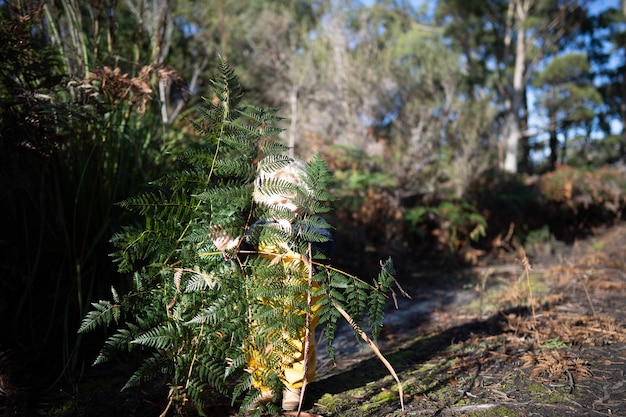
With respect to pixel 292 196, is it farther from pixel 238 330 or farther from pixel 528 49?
pixel 528 49

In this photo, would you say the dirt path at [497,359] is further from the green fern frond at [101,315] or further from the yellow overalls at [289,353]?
the green fern frond at [101,315]

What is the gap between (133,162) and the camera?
2.81 metres

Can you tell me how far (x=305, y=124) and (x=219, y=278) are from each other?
8.10 metres

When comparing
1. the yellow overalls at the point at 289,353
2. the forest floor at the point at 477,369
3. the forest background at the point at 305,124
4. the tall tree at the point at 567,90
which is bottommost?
the forest floor at the point at 477,369

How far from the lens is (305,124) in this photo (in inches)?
369

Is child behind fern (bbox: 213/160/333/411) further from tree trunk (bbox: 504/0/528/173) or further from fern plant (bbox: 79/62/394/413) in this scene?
tree trunk (bbox: 504/0/528/173)

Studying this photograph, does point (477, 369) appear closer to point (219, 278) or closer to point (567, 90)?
point (219, 278)

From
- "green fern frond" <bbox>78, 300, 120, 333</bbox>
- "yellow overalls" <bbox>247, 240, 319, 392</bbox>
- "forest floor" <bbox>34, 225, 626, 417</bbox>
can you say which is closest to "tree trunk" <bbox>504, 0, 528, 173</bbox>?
"forest floor" <bbox>34, 225, 626, 417</bbox>

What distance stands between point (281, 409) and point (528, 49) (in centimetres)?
1704

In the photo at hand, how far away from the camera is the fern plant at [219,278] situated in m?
1.56

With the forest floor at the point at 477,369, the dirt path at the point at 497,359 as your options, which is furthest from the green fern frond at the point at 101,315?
the dirt path at the point at 497,359

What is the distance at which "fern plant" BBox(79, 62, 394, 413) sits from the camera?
5.10ft

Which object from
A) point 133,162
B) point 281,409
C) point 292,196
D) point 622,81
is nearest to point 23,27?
point 133,162

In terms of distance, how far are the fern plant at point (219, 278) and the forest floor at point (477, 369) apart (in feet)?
1.03
